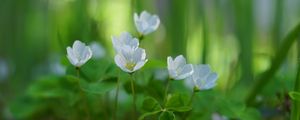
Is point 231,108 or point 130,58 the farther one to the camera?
point 231,108

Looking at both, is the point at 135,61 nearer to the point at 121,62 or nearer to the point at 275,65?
the point at 121,62

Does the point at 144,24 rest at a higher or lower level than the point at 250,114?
higher

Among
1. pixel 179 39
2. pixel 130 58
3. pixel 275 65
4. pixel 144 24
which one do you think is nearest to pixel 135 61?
pixel 130 58

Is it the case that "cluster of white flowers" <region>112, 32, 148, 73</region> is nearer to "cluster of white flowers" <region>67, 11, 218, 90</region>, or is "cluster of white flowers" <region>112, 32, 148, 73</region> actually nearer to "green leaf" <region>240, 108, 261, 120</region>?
"cluster of white flowers" <region>67, 11, 218, 90</region>

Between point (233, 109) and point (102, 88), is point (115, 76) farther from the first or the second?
point (233, 109)

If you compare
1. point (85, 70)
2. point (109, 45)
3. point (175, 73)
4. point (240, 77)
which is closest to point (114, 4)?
point (109, 45)

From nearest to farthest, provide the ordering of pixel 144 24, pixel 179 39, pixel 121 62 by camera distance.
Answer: pixel 121 62 < pixel 144 24 < pixel 179 39

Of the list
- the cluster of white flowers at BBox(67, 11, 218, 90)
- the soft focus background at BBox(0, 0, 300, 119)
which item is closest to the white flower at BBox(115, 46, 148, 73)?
the cluster of white flowers at BBox(67, 11, 218, 90)

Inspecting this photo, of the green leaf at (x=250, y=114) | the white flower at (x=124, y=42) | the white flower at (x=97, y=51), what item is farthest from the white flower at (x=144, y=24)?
the white flower at (x=97, y=51)
